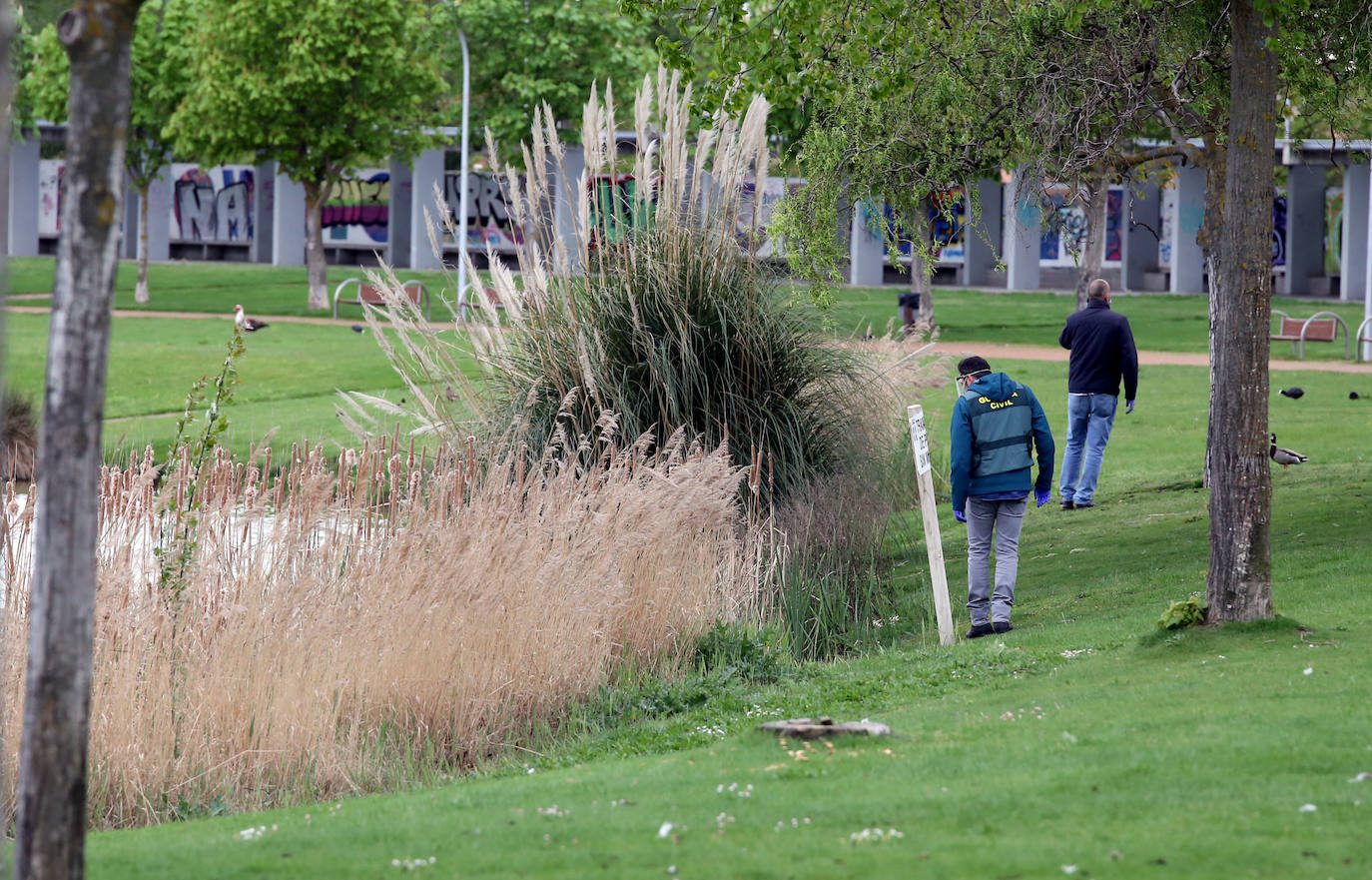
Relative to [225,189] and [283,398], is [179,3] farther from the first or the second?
[283,398]

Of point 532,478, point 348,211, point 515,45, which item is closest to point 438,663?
point 532,478

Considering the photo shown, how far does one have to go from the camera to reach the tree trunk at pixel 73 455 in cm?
345

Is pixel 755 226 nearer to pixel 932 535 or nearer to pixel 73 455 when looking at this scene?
pixel 932 535

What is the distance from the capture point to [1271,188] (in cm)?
729

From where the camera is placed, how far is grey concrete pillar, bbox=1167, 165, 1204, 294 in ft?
143

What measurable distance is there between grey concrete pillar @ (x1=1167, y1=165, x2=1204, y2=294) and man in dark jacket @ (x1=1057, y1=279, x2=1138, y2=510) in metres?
32.4

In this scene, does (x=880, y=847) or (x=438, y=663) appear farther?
(x=438, y=663)

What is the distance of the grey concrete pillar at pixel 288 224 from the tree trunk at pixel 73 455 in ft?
167

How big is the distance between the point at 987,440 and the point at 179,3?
113ft

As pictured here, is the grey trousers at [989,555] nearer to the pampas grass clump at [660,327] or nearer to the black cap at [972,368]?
the black cap at [972,368]

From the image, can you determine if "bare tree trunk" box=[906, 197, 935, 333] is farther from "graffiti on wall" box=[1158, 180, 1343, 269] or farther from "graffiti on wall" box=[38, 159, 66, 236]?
"graffiti on wall" box=[38, 159, 66, 236]

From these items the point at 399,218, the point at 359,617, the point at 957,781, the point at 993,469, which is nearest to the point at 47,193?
the point at 399,218

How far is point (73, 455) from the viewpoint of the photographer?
346 cm

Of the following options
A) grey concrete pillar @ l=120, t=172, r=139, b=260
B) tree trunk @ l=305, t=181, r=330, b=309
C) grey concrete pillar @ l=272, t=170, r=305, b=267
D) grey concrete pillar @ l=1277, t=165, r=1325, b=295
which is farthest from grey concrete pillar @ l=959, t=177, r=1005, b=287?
grey concrete pillar @ l=120, t=172, r=139, b=260
